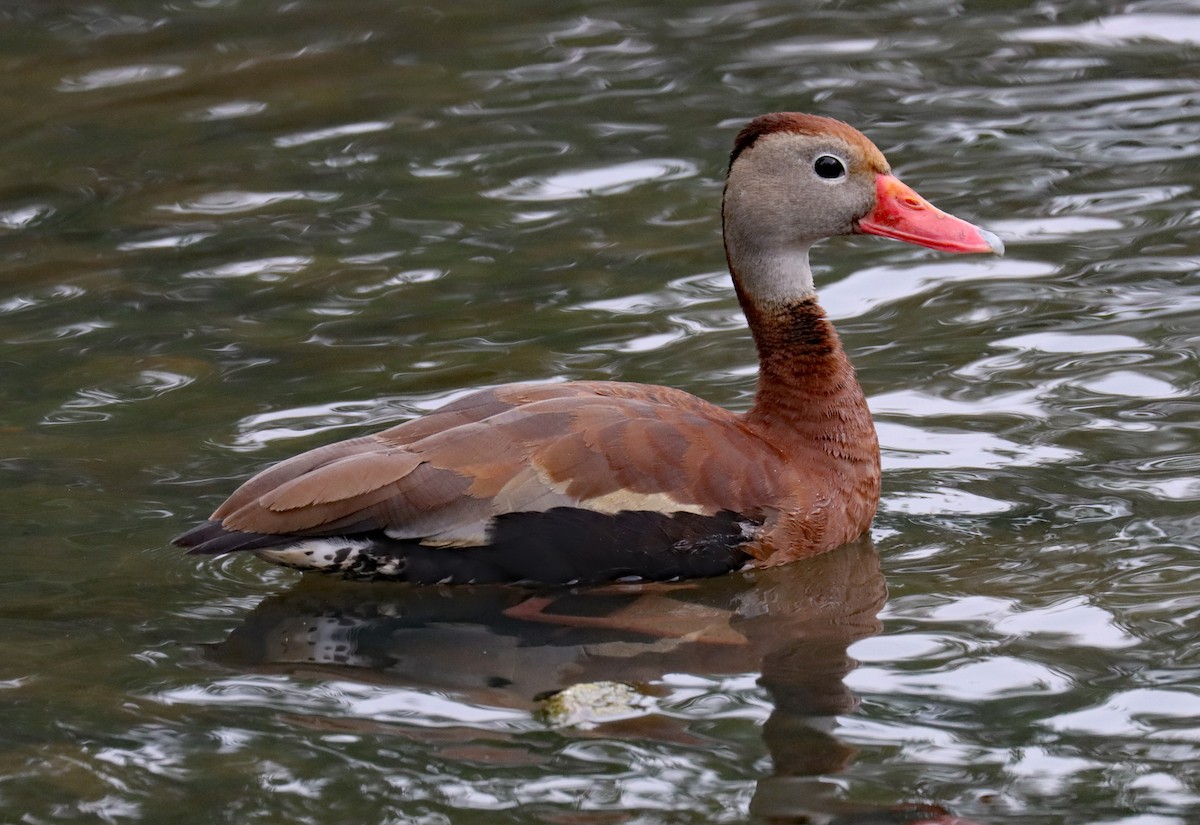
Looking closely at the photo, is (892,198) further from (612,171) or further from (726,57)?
(726,57)

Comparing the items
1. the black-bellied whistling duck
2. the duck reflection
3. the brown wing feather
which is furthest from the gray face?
the duck reflection

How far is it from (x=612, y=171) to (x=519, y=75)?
1772 mm

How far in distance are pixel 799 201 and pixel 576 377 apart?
1.43m

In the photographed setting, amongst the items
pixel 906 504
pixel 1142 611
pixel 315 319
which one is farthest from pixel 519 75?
pixel 1142 611

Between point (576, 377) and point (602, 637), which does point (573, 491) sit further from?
point (576, 377)

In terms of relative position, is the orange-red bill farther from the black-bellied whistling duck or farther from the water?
the water

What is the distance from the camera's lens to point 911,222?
6.66 meters

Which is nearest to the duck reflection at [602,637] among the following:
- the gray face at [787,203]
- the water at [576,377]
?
the water at [576,377]

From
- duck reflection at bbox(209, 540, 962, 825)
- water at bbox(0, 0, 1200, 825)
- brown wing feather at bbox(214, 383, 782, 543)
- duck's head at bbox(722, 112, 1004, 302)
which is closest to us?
water at bbox(0, 0, 1200, 825)

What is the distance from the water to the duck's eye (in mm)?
1065

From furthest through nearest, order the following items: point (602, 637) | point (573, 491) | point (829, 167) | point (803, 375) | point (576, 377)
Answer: point (576, 377) → point (829, 167) → point (803, 375) → point (573, 491) → point (602, 637)

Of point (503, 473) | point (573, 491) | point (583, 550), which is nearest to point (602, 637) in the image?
point (583, 550)

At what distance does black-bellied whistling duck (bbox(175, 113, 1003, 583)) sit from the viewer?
231 inches

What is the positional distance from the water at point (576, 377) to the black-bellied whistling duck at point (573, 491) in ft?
0.53
